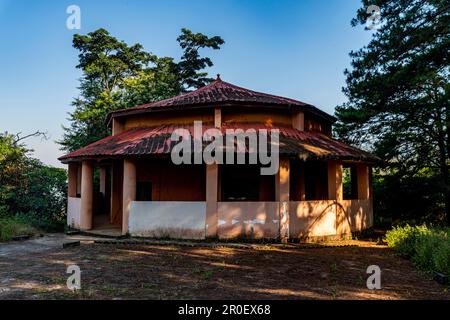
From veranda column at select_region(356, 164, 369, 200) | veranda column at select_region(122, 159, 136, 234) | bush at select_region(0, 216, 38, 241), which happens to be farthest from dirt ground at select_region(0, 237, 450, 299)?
veranda column at select_region(356, 164, 369, 200)

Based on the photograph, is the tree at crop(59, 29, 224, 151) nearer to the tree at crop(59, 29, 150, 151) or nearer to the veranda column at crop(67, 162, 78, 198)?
the tree at crop(59, 29, 150, 151)

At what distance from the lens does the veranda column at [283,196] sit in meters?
11.6

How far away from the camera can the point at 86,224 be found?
537 inches

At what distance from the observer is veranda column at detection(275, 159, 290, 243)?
11.6m

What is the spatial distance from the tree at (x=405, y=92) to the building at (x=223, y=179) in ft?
6.86

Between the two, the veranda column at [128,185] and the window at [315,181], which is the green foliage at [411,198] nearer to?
the window at [315,181]

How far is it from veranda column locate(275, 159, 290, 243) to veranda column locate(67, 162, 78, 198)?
10.3 m

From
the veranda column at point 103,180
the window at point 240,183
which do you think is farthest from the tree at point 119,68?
the window at point 240,183

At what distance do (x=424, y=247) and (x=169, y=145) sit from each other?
8.81 m

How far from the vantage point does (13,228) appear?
12930 millimetres

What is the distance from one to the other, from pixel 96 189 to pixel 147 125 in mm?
8944
